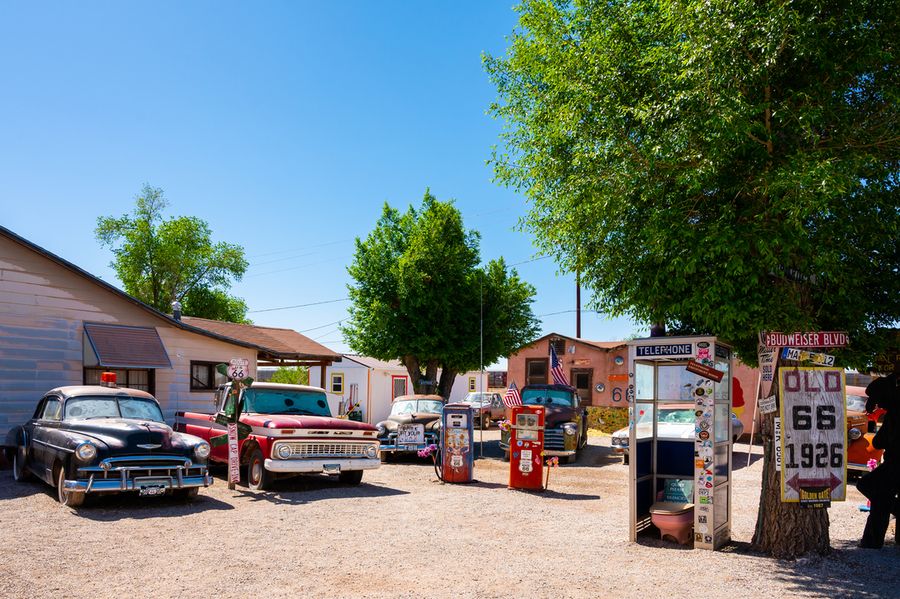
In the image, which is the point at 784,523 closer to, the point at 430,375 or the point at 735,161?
the point at 735,161

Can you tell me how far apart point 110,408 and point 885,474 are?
11531mm

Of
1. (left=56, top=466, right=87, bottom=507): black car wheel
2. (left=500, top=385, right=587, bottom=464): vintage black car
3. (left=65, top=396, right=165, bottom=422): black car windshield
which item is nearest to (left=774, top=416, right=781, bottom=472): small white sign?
(left=56, top=466, right=87, bottom=507): black car wheel

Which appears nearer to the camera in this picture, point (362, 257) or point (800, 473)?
point (800, 473)

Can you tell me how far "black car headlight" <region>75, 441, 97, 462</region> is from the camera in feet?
31.9

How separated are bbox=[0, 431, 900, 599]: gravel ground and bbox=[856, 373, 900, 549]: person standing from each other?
0.89 ft

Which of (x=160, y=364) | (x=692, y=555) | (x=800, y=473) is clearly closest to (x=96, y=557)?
(x=692, y=555)

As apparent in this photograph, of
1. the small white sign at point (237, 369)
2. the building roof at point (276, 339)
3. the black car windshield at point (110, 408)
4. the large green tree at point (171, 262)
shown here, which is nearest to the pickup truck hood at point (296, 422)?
the small white sign at point (237, 369)

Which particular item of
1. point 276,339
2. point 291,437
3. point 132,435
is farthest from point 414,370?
point 132,435

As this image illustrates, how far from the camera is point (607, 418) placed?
97.4 feet

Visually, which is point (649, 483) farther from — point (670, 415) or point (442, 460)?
point (442, 460)

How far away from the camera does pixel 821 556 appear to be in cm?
773

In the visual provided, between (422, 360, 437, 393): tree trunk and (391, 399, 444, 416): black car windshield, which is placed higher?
(422, 360, 437, 393): tree trunk

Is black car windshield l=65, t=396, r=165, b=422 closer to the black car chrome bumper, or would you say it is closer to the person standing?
the black car chrome bumper

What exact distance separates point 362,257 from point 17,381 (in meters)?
13.6
